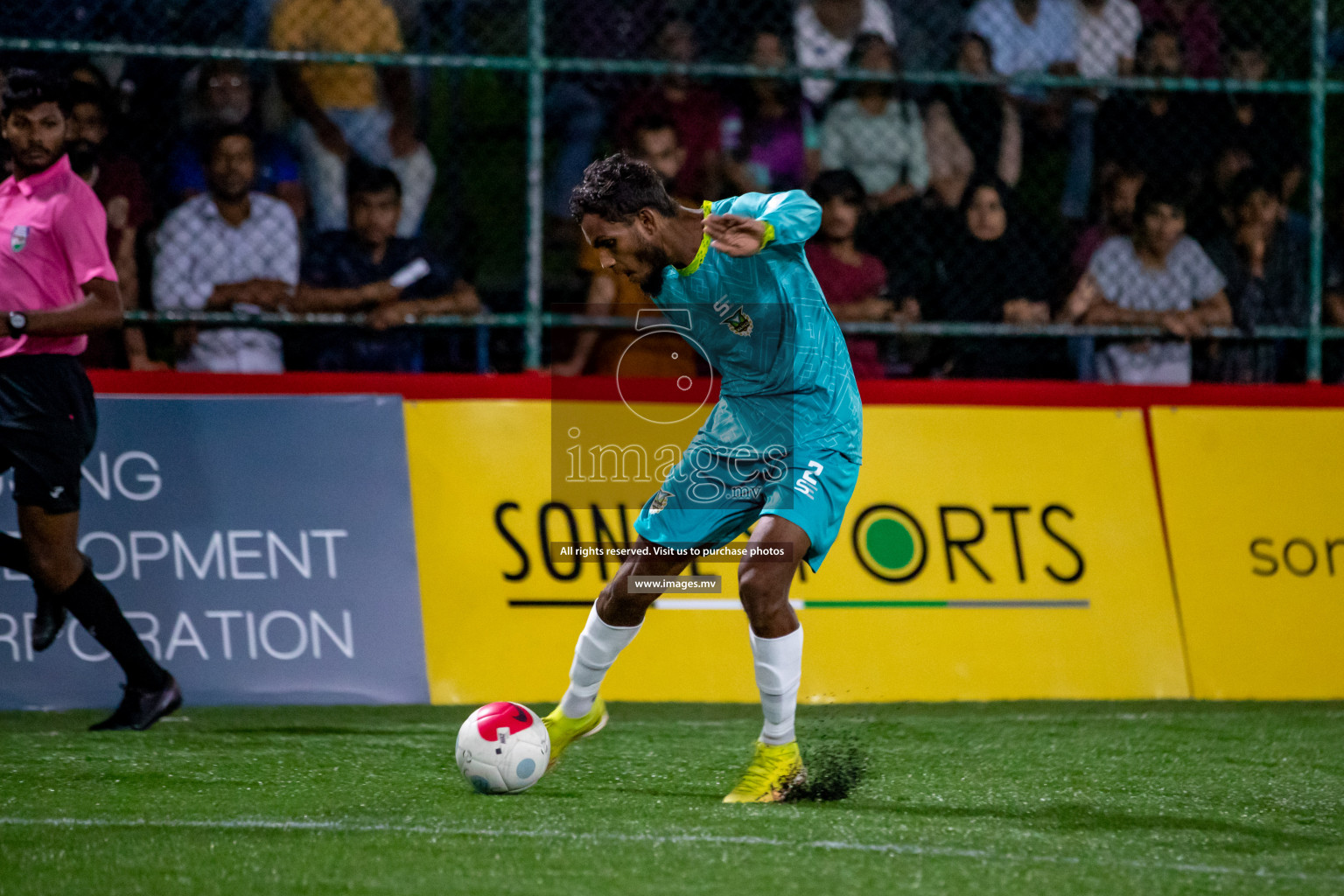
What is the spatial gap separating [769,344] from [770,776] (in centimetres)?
128

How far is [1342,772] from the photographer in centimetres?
548

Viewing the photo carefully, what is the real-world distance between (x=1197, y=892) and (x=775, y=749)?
1.42 m

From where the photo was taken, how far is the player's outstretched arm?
4.43 m

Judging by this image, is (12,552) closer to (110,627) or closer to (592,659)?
(110,627)

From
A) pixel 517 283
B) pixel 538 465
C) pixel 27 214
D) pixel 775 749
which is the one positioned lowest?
pixel 775 749

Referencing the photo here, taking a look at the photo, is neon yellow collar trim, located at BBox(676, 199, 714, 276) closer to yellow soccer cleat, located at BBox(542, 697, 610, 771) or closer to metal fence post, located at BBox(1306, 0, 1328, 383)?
yellow soccer cleat, located at BBox(542, 697, 610, 771)

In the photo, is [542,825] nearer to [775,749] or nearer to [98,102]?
[775,749]

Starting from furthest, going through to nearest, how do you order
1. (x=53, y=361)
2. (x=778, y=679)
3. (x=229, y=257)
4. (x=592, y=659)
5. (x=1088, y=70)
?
(x=1088, y=70)
(x=229, y=257)
(x=53, y=361)
(x=592, y=659)
(x=778, y=679)

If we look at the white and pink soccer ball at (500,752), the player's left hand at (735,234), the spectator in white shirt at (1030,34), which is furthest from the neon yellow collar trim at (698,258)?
the spectator in white shirt at (1030,34)

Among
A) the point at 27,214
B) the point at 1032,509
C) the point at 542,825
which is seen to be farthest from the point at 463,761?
the point at 1032,509

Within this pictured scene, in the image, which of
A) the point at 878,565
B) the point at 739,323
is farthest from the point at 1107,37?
the point at 739,323

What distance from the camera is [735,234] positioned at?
4438 millimetres

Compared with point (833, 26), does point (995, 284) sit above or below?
below

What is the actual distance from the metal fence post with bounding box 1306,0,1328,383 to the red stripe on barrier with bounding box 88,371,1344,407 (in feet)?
1.00
